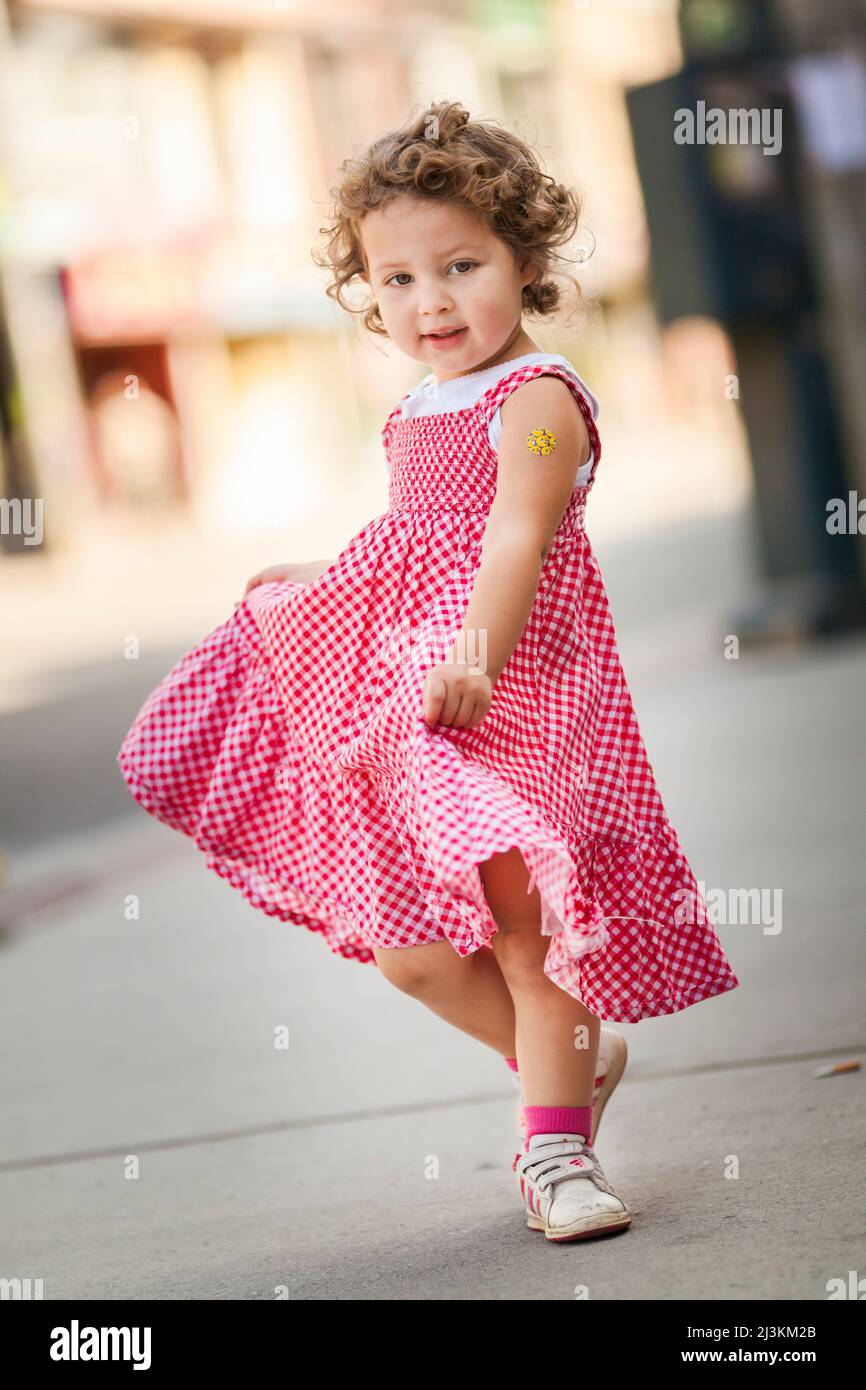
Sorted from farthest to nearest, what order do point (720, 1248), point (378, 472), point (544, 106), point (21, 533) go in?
1. point (544, 106)
2. point (378, 472)
3. point (21, 533)
4. point (720, 1248)

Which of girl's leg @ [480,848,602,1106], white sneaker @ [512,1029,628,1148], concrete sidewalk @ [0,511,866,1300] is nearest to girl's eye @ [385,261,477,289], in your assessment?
girl's leg @ [480,848,602,1106]

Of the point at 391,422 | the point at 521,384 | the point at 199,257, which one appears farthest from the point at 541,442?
the point at 199,257

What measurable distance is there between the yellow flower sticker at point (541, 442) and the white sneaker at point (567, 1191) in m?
0.91

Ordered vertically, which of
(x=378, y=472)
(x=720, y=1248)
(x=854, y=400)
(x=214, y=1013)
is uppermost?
(x=378, y=472)

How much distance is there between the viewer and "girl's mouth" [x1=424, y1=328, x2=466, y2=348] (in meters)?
2.61

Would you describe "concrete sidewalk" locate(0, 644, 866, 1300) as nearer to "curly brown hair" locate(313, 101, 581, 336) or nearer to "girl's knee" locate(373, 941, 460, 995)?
"girl's knee" locate(373, 941, 460, 995)

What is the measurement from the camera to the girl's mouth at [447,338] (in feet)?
8.55

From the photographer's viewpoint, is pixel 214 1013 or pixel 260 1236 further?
pixel 214 1013

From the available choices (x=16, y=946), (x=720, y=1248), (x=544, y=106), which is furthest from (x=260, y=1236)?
(x=544, y=106)

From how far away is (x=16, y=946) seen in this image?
518cm

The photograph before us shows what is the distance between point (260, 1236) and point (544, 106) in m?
38.9

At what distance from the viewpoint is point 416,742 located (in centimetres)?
237

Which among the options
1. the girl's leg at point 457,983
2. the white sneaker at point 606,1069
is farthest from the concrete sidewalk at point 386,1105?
the girl's leg at point 457,983

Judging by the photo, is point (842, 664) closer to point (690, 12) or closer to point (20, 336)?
point (690, 12)
